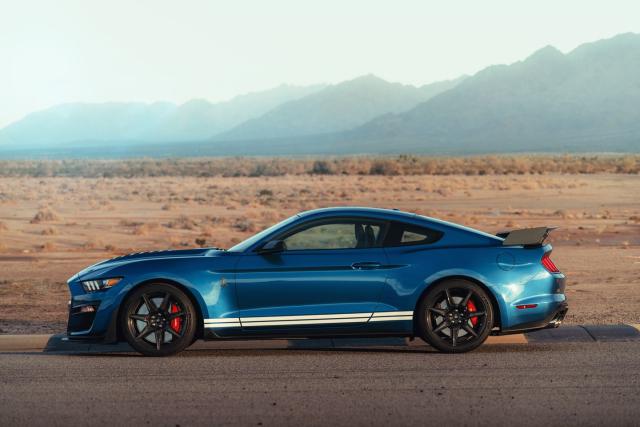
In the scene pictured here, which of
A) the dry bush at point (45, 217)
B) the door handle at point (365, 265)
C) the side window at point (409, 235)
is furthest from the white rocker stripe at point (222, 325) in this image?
the dry bush at point (45, 217)

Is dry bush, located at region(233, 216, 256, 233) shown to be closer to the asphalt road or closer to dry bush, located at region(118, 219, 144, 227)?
dry bush, located at region(118, 219, 144, 227)

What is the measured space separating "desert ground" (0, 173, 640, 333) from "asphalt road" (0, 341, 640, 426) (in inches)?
113

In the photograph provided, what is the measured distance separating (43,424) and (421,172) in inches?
3151

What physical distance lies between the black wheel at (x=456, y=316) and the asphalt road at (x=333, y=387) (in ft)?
0.53

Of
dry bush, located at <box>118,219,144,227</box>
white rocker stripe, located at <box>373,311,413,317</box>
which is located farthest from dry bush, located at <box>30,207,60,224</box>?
white rocker stripe, located at <box>373,311,413,317</box>

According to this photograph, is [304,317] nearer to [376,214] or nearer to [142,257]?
[376,214]

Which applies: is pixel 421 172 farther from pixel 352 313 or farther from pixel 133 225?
pixel 352 313

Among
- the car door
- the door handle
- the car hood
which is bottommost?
the car door

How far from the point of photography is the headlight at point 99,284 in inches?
398

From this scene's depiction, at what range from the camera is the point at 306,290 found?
393 inches

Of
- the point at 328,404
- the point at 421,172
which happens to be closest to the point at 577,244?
the point at 328,404

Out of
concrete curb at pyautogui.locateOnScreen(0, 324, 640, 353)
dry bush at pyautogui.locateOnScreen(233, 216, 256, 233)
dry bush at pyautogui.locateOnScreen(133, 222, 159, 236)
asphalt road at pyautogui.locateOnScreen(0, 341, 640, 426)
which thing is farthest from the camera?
dry bush at pyautogui.locateOnScreen(233, 216, 256, 233)

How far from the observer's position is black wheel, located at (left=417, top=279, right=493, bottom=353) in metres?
10.1

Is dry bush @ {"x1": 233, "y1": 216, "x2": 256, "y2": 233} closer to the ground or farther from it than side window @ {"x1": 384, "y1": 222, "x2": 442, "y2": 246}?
closer to the ground
